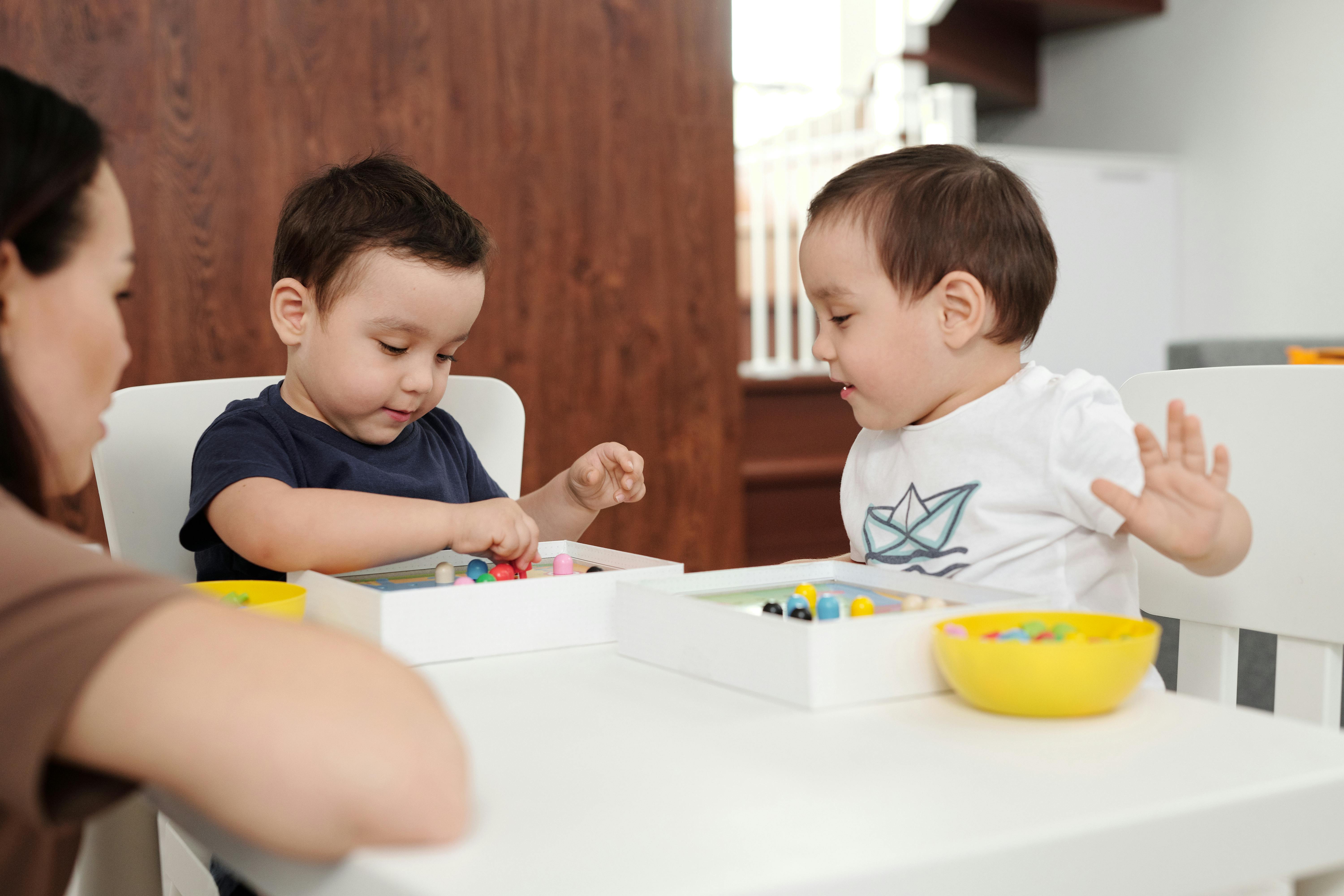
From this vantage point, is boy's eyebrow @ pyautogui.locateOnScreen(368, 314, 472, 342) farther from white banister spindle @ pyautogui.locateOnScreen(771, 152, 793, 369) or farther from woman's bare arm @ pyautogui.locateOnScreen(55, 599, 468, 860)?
white banister spindle @ pyautogui.locateOnScreen(771, 152, 793, 369)

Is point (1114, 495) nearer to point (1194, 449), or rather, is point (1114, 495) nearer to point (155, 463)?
point (1194, 449)

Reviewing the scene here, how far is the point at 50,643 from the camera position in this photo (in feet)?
1.24

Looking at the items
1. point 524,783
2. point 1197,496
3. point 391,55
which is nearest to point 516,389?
point 391,55

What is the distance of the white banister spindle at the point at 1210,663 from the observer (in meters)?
0.96

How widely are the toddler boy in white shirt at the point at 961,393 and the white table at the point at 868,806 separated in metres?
0.34

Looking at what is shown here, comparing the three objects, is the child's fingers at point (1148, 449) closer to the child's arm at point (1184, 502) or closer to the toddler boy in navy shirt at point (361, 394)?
the child's arm at point (1184, 502)

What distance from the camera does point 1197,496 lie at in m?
0.78

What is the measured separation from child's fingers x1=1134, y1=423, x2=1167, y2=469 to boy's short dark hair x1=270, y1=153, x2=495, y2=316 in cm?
67

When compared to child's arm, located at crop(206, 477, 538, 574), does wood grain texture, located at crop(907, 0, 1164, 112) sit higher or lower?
higher

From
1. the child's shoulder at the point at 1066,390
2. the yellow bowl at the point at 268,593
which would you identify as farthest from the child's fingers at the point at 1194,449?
the yellow bowl at the point at 268,593

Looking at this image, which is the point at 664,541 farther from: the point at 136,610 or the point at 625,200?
the point at 136,610

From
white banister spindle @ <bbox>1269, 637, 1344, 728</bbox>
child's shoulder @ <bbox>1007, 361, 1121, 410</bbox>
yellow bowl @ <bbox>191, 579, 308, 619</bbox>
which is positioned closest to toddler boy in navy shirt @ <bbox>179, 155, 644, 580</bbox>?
yellow bowl @ <bbox>191, 579, 308, 619</bbox>

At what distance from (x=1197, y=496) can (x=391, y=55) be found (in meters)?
2.40

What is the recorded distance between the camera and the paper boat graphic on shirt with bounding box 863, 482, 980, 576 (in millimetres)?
985
